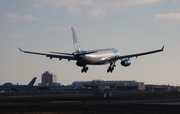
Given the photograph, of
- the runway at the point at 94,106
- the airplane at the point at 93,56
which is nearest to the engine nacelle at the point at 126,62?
the airplane at the point at 93,56

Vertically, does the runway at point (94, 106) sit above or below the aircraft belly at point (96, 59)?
below

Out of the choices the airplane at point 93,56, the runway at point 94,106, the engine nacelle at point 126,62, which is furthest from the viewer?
the engine nacelle at point 126,62

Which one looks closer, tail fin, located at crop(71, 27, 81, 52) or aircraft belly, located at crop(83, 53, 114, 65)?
aircraft belly, located at crop(83, 53, 114, 65)

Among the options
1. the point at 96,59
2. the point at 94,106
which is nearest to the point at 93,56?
the point at 96,59

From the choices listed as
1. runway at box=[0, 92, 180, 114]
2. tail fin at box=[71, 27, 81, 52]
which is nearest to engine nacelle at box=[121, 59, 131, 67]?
tail fin at box=[71, 27, 81, 52]

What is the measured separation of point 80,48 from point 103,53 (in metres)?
8.83

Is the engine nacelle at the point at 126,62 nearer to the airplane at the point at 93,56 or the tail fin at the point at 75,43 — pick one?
the airplane at the point at 93,56

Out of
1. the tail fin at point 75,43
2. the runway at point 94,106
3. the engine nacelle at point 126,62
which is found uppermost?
the tail fin at point 75,43

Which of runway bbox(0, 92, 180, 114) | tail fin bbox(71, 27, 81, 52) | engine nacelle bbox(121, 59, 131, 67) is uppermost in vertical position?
tail fin bbox(71, 27, 81, 52)

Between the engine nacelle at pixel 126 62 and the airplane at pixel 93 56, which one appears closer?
the airplane at pixel 93 56

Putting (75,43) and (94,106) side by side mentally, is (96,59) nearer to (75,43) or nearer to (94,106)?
(75,43)

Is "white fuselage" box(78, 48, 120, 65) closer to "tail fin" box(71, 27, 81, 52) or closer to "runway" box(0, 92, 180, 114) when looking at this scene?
"tail fin" box(71, 27, 81, 52)

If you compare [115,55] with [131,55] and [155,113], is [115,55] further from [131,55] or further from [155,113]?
[155,113]

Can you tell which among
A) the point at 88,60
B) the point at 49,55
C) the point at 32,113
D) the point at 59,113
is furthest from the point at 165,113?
the point at 49,55
